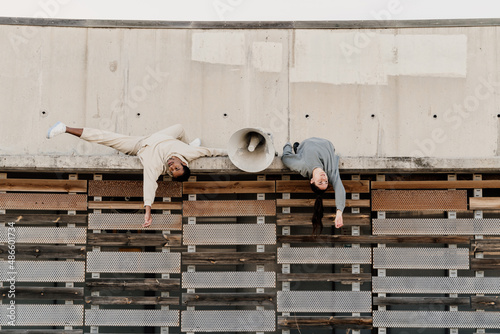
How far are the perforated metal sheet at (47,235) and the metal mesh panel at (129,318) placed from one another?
106 centimetres

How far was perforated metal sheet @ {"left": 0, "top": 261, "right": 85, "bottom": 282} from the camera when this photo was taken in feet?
21.7

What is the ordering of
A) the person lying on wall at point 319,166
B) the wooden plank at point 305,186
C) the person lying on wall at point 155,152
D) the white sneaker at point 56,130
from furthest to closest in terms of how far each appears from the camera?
the wooden plank at point 305,186, the white sneaker at point 56,130, the person lying on wall at point 155,152, the person lying on wall at point 319,166

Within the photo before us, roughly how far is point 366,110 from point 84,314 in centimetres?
551

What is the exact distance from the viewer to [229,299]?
6594 mm

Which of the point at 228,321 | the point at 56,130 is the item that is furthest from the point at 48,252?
the point at 228,321

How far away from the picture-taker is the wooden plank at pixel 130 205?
6703mm

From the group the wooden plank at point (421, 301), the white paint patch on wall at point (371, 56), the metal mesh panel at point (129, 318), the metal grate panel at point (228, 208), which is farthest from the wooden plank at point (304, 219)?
the white paint patch on wall at point (371, 56)


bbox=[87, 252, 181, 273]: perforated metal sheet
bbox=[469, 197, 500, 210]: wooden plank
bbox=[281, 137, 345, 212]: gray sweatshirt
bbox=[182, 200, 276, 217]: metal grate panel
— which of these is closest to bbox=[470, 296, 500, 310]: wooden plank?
bbox=[469, 197, 500, 210]: wooden plank

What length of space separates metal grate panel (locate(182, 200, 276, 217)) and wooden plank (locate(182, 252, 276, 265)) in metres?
0.55

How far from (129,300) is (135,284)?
240 mm

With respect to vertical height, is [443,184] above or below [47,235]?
above

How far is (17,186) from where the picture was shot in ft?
22.0

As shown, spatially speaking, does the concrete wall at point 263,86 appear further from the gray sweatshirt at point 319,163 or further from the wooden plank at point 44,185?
the gray sweatshirt at point 319,163

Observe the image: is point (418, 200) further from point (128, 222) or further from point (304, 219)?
point (128, 222)
